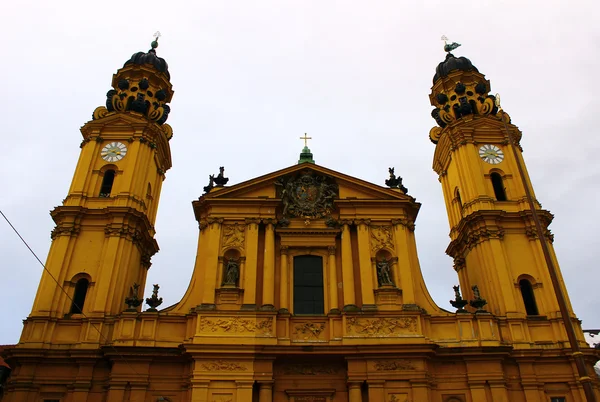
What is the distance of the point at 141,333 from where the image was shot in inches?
671

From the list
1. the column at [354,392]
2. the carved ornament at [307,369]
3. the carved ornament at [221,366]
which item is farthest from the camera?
the carved ornament at [307,369]

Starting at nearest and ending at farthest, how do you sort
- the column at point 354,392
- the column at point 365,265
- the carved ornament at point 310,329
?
the column at point 354,392, the carved ornament at point 310,329, the column at point 365,265

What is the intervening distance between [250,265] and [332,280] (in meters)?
2.92

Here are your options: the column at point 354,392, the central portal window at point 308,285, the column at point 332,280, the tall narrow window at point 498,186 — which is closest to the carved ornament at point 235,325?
the central portal window at point 308,285

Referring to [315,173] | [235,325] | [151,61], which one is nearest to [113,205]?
[235,325]

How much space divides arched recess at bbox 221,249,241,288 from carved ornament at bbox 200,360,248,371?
2679mm

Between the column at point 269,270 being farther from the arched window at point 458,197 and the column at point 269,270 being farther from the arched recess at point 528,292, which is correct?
the arched window at point 458,197

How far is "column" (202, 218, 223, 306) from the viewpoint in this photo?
1759 centimetres

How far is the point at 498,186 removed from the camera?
2211 centimetres

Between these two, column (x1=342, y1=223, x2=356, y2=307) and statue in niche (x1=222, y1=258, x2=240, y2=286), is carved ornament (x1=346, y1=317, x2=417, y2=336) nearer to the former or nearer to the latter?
column (x1=342, y1=223, x2=356, y2=307)

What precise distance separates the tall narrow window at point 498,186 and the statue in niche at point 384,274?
6.46m

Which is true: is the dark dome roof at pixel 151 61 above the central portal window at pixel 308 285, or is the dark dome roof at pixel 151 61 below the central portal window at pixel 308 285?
above

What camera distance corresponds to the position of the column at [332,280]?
17828 mm

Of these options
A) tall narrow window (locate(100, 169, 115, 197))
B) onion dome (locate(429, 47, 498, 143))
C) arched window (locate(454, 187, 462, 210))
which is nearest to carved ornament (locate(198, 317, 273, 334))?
tall narrow window (locate(100, 169, 115, 197))
